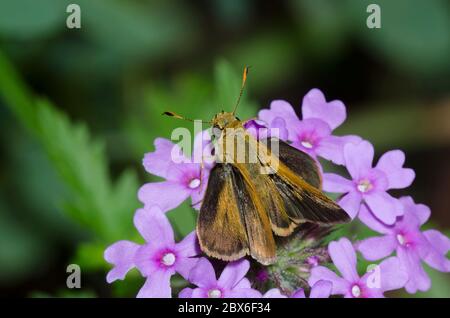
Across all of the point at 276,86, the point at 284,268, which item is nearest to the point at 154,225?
the point at 284,268

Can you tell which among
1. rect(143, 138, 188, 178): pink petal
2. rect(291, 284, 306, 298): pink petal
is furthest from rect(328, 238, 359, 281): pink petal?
rect(143, 138, 188, 178): pink petal

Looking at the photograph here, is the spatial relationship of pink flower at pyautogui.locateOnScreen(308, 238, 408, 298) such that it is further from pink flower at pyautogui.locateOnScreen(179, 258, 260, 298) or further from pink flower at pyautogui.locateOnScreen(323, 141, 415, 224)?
pink flower at pyautogui.locateOnScreen(179, 258, 260, 298)

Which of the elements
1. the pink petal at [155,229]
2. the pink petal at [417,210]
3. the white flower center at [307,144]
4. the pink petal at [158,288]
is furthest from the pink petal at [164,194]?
the pink petal at [417,210]

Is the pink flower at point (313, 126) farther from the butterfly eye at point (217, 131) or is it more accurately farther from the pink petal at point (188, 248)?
the pink petal at point (188, 248)

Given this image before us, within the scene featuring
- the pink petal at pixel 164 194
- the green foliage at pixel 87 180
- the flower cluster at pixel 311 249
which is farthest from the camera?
the green foliage at pixel 87 180

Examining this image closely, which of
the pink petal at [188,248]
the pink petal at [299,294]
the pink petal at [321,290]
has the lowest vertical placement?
the pink petal at [299,294]

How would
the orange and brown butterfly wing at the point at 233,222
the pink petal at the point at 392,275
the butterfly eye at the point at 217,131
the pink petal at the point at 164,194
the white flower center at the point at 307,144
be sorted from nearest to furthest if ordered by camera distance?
the orange and brown butterfly wing at the point at 233,222, the pink petal at the point at 392,275, the pink petal at the point at 164,194, the butterfly eye at the point at 217,131, the white flower center at the point at 307,144

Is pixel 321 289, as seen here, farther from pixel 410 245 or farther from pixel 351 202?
pixel 410 245
